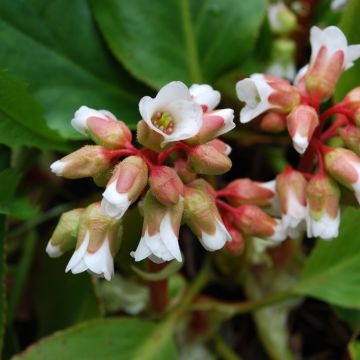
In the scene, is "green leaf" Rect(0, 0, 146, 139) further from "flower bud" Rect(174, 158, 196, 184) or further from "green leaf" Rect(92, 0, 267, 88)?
"flower bud" Rect(174, 158, 196, 184)

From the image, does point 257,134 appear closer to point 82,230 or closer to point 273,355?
point 273,355

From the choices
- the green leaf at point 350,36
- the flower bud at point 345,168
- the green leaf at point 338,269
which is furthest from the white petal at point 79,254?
the green leaf at point 350,36

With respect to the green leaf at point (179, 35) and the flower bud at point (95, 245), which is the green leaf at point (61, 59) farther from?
the flower bud at point (95, 245)

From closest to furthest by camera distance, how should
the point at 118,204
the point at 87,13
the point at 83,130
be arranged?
the point at 118,204 < the point at 83,130 < the point at 87,13

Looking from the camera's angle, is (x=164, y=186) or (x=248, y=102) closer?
(x=164, y=186)

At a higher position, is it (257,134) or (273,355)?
(257,134)

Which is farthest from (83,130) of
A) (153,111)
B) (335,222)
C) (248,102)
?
(335,222)

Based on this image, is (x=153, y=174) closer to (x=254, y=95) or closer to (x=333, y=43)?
(x=254, y=95)
